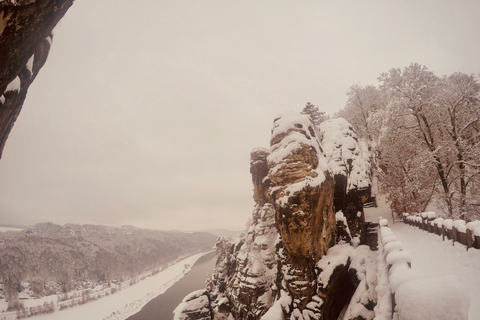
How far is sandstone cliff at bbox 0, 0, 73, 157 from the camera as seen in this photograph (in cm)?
650

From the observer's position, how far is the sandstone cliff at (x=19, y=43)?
6.50 meters

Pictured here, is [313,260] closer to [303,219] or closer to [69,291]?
[303,219]

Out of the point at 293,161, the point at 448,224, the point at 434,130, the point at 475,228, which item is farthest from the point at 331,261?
the point at 434,130

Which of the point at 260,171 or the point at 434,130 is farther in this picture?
the point at 260,171

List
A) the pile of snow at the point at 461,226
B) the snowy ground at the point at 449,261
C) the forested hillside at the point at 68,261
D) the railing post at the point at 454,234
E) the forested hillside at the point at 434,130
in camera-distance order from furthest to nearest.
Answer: the forested hillside at the point at 68,261 → the forested hillside at the point at 434,130 → the railing post at the point at 454,234 → the pile of snow at the point at 461,226 → the snowy ground at the point at 449,261

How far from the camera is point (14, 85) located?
8.02 metres

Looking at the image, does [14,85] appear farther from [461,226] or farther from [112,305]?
[112,305]

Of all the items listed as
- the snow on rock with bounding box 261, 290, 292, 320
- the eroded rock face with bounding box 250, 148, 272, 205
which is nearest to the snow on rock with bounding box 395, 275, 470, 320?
the snow on rock with bounding box 261, 290, 292, 320

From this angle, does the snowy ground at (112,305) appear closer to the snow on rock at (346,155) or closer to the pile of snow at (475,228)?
the snow on rock at (346,155)

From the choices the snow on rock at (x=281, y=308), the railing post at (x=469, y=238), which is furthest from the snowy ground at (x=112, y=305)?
the railing post at (x=469, y=238)

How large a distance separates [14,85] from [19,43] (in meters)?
1.68

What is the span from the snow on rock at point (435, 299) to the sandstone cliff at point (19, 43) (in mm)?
10523

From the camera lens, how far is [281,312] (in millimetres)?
13289

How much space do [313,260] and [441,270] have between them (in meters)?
6.83
